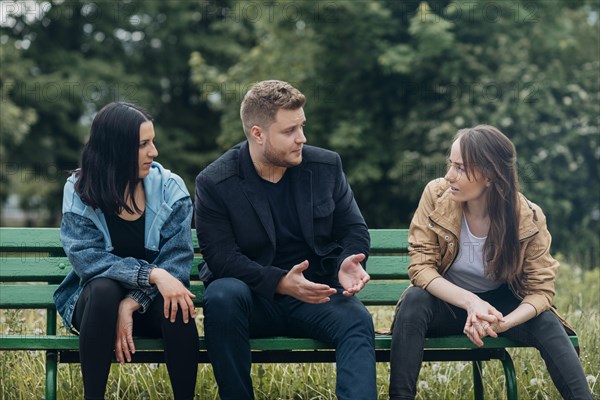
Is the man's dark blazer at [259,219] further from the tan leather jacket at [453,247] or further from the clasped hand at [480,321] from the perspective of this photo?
the clasped hand at [480,321]

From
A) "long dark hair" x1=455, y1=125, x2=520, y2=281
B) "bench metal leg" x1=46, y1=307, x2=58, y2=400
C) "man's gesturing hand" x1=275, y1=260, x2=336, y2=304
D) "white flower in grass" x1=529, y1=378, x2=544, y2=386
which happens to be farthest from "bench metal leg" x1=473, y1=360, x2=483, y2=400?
"bench metal leg" x1=46, y1=307, x2=58, y2=400

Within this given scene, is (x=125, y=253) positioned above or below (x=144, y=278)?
above

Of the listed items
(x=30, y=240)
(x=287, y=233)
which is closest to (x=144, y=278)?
(x=287, y=233)

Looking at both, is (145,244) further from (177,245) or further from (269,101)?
(269,101)

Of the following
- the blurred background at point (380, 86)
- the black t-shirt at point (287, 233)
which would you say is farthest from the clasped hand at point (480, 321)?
the blurred background at point (380, 86)

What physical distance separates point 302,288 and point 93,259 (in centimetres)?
85

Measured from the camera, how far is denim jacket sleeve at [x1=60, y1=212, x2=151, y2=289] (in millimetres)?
3805

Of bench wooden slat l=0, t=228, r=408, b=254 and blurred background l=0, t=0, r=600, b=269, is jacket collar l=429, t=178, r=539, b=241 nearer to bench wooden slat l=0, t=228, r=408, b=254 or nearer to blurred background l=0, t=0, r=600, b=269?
bench wooden slat l=0, t=228, r=408, b=254

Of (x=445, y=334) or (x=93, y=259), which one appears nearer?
(x=93, y=259)

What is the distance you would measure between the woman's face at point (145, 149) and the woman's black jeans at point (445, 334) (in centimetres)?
123

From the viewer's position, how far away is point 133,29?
2259 centimetres

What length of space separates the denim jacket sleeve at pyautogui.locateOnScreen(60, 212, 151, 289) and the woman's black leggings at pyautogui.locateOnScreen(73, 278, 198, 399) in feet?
0.20

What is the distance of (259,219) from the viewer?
4035 millimetres

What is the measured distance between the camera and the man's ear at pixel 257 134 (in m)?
4.09
